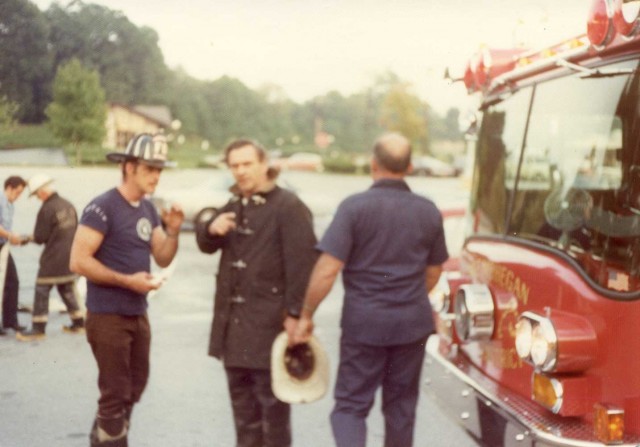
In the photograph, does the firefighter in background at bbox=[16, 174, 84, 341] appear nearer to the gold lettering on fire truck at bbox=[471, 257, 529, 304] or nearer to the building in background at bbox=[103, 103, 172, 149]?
the building in background at bbox=[103, 103, 172, 149]

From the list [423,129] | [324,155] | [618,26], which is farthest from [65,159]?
[324,155]

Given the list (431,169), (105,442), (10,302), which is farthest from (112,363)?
(431,169)

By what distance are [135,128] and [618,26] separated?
3.90 m

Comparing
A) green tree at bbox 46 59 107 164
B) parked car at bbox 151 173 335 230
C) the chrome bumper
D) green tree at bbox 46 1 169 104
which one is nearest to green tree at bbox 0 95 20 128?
green tree at bbox 46 59 107 164

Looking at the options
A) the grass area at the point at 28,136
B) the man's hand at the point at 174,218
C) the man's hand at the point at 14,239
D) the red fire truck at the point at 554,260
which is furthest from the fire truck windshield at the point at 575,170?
the man's hand at the point at 14,239

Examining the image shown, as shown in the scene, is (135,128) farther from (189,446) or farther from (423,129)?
(423,129)

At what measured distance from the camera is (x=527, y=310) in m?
3.98

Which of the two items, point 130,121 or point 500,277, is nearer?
point 500,277

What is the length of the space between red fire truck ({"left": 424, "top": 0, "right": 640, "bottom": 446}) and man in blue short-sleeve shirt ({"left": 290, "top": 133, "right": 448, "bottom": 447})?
1.62 ft

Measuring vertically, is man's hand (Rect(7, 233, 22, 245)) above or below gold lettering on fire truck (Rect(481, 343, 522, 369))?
below

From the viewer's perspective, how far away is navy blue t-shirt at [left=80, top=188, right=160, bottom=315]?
401 centimetres

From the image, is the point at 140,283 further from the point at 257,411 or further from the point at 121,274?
the point at 257,411

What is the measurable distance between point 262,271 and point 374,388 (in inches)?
30.5

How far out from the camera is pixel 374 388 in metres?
3.94
